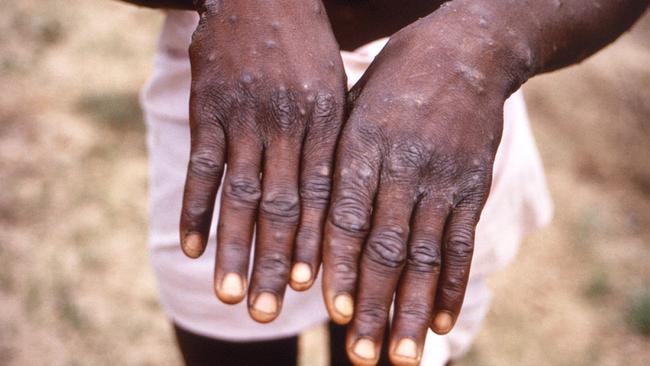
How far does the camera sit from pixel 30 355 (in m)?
2.12

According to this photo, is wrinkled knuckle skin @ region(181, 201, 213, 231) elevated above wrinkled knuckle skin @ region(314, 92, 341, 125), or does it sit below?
below

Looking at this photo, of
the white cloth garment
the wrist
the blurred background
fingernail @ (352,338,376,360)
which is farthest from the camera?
the blurred background

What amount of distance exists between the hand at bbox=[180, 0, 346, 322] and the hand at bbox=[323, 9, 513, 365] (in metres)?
0.03

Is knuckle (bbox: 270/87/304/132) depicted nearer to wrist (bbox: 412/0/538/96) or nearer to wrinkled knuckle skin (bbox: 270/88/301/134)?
wrinkled knuckle skin (bbox: 270/88/301/134)

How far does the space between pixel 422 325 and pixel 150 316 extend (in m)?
1.79

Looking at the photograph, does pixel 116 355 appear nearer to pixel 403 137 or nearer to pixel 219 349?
pixel 219 349

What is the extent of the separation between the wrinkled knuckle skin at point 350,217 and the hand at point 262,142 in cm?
3

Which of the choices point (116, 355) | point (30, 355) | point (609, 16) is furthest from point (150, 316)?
point (609, 16)

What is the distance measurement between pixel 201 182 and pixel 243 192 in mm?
58

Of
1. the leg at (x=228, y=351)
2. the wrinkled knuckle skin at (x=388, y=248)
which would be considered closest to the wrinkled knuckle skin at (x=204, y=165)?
the wrinkled knuckle skin at (x=388, y=248)

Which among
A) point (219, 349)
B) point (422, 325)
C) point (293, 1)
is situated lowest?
point (219, 349)

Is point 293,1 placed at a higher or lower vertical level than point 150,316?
higher

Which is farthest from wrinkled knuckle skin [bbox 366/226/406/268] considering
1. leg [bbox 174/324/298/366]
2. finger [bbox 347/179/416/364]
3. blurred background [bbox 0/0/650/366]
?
blurred background [bbox 0/0/650/366]

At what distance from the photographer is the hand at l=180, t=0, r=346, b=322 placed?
30.0 inches
